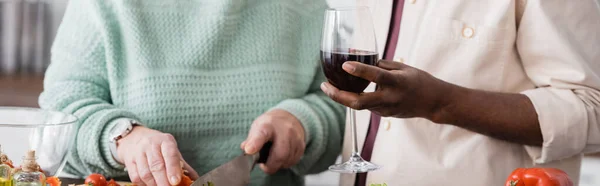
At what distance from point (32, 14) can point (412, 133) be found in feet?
12.3

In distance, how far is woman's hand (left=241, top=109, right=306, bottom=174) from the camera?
1689 mm

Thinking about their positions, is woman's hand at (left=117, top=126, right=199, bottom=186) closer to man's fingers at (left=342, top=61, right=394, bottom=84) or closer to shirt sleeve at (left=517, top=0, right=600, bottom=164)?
man's fingers at (left=342, top=61, right=394, bottom=84)

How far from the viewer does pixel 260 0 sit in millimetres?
1938

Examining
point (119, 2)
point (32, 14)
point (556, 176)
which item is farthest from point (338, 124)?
point (32, 14)

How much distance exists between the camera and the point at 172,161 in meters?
1.54

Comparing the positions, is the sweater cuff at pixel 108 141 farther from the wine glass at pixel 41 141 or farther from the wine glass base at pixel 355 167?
the wine glass base at pixel 355 167

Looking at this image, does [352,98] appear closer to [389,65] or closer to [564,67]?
[389,65]

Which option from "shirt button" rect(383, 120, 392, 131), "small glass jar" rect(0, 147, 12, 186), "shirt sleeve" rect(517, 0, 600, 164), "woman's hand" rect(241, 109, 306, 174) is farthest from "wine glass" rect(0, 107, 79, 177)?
"shirt sleeve" rect(517, 0, 600, 164)

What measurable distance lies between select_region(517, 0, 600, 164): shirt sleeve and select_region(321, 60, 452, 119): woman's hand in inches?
8.2

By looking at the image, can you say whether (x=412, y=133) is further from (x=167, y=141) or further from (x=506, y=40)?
(x=167, y=141)

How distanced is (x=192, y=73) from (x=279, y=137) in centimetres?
28

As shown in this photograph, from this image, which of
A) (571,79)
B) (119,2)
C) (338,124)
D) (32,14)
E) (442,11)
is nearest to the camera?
(571,79)

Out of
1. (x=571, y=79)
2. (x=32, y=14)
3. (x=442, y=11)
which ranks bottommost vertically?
(x=32, y=14)

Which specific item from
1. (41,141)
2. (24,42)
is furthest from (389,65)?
(24,42)
